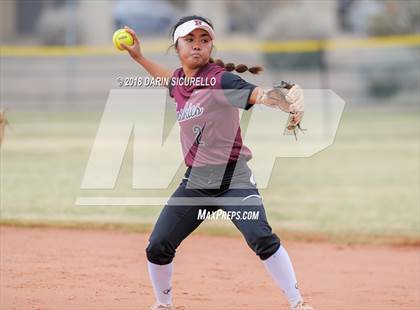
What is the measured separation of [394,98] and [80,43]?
43.7 feet

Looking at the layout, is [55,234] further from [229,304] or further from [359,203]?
→ [359,203]

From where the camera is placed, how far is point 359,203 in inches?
486

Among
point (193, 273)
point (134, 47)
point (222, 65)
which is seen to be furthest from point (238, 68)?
point (193, 273)

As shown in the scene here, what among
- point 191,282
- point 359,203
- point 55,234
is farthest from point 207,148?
point 359,203

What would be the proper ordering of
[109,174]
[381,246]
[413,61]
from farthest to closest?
1. [413,61]
2. [109,174]
3. [381,246]

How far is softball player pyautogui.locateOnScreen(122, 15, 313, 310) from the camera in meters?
5.55

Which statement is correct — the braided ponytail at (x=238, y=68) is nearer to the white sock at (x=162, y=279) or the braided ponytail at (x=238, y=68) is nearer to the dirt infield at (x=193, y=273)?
the white sock at (x=162, y=279)

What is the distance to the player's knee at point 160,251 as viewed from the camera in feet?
18.6

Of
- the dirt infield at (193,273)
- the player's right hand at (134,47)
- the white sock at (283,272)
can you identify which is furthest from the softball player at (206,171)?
the dirt infield at (193,273)

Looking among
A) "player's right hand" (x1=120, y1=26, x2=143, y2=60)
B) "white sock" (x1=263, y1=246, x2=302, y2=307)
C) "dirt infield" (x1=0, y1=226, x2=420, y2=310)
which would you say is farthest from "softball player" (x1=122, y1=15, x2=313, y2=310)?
"dirt infield" (x1=0, y1=226, x2=420, y2=310)

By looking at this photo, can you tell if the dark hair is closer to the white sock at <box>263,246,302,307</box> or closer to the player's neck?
the player's neck

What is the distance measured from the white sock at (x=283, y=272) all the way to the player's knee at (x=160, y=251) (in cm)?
66

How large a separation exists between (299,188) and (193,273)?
5.87 metres

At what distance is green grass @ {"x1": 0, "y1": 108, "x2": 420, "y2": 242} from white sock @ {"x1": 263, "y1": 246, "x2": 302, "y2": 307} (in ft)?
14.9
